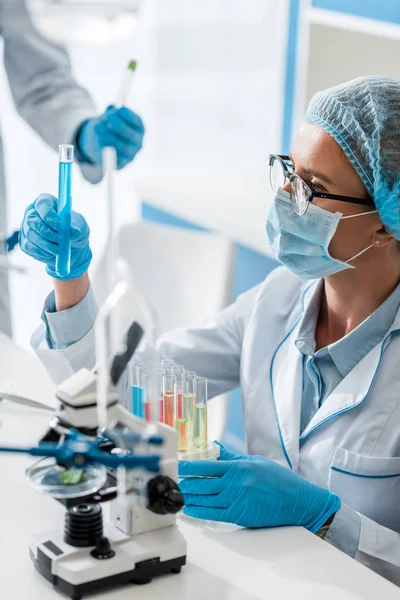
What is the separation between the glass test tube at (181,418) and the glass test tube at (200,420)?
2 cm

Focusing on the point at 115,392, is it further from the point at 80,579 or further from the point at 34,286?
the point at 34,286

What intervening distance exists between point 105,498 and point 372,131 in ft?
2.47

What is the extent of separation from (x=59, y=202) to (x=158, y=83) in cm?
248

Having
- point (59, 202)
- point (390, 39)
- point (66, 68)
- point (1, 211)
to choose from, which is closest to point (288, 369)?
point (59, 202)

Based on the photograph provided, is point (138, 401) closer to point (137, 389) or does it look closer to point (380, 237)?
point (137, 389)

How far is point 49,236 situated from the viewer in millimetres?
1567

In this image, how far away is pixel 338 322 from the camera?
68.2 inches

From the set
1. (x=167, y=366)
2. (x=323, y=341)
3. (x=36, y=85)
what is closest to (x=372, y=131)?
(x=323, y=341)

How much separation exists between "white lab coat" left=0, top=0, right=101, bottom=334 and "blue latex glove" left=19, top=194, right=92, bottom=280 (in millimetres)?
888

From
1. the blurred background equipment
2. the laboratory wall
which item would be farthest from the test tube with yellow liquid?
the laboratory wall

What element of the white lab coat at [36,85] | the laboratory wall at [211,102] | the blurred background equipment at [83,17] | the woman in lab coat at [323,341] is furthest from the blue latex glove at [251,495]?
the laboratory wall at [211,102]

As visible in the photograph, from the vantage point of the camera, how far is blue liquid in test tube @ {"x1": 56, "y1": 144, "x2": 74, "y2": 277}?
1.33 meters

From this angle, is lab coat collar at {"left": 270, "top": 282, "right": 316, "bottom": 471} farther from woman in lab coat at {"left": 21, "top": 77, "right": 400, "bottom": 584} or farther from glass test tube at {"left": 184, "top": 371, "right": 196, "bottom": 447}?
glass test tube at {"left": 184, "top": 371, "right": 196, "bottom": 447}

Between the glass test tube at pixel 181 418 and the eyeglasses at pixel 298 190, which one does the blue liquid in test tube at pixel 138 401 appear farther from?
the eyeglasses at pixel 298 190
